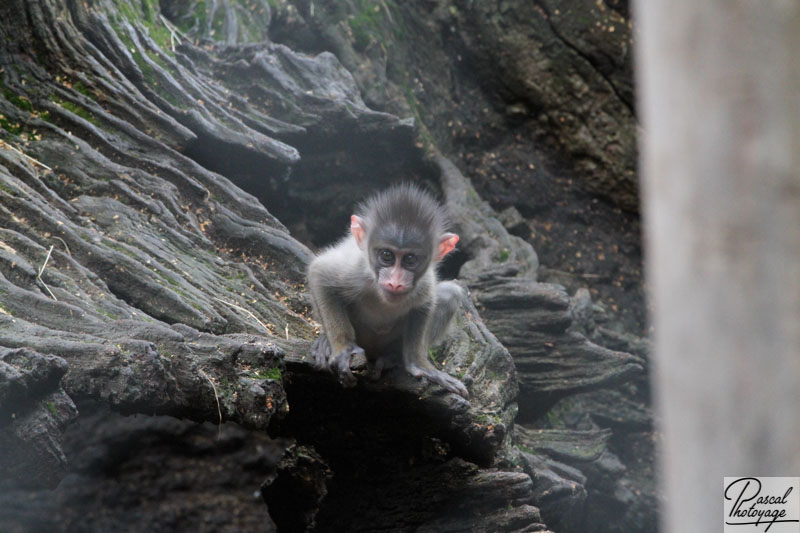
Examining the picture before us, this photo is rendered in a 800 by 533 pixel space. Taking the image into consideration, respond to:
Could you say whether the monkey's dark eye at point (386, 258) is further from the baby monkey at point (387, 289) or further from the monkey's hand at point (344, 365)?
the monkey's hand at point (344, 365)

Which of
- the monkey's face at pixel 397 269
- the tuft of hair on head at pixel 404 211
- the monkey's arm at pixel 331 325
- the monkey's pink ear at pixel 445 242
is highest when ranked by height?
the tuft of hair on head at pixel 404 211

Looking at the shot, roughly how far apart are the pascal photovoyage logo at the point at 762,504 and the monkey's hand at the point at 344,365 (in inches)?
89.9

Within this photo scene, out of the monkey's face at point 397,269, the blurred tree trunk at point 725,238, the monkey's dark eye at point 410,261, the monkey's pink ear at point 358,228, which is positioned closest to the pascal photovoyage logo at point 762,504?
the blurred tree trunk at point 725,238

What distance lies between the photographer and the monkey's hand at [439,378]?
15.6 ft

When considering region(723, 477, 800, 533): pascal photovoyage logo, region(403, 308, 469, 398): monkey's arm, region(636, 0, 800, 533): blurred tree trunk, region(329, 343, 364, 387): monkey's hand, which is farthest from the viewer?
region(403, 308, 469, 398): monkey's arm

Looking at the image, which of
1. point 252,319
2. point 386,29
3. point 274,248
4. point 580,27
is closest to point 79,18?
point 274,248

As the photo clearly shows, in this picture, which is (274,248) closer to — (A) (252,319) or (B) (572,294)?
(A) (252,319)

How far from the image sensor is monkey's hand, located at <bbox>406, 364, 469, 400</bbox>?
4.74 metres

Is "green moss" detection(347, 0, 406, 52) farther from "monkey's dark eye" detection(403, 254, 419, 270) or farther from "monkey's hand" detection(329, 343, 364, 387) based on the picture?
"monkey's hand" detection(329, 343, 364, 387)

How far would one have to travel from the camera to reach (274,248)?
6551 mm

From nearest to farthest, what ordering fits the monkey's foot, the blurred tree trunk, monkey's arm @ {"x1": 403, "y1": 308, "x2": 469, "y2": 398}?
the blurred tree trunk < the monkey's foot < monkey's arm @ {"x1": 403, "y1": 308, "x2": 469, "y2": 398}

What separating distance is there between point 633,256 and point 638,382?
2.11 meters

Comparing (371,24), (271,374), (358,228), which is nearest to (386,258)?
(358,228)

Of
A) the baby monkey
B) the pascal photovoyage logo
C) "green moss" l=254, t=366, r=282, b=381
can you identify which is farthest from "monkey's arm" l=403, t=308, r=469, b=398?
the pascal photovoyage logo
